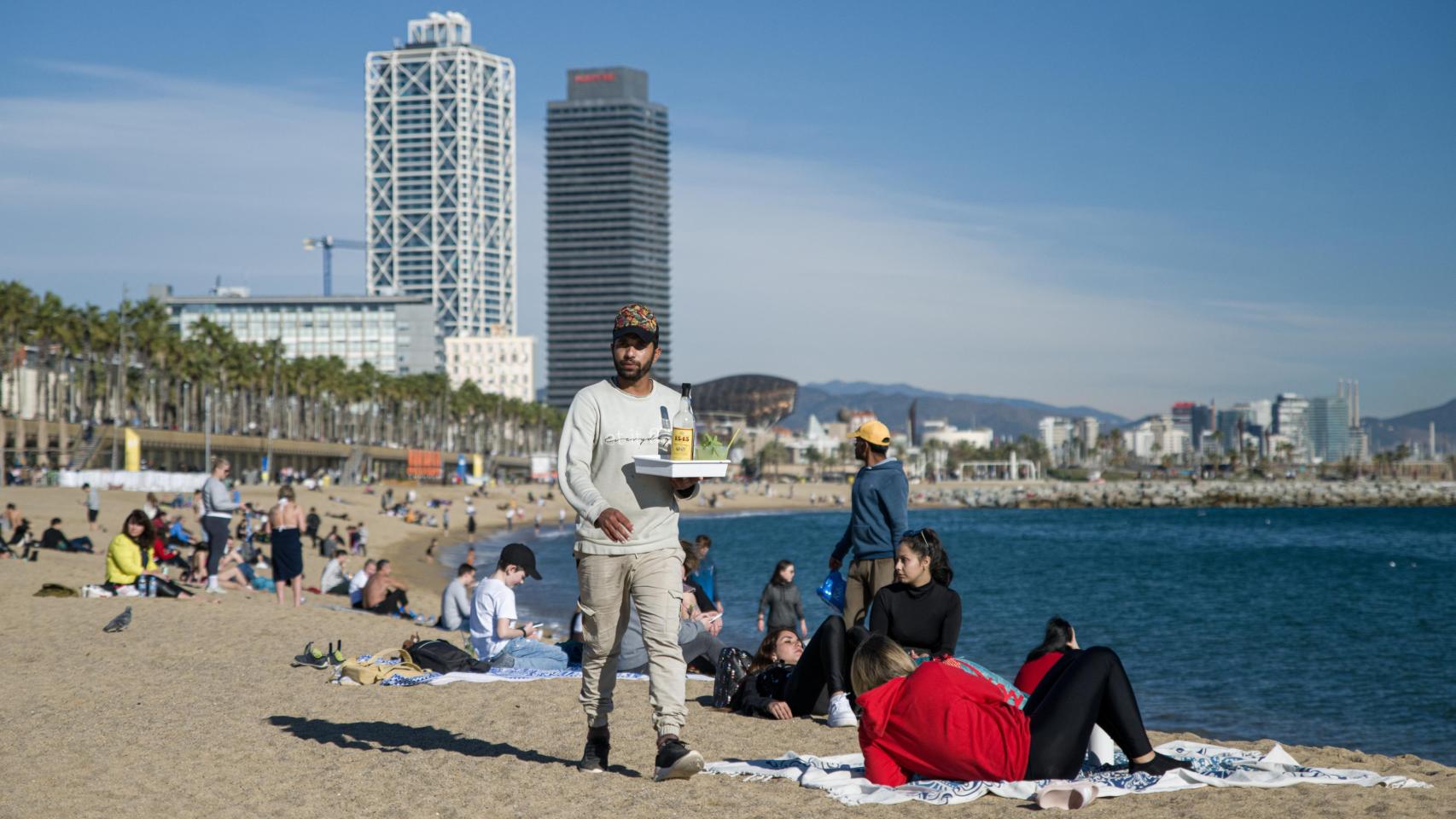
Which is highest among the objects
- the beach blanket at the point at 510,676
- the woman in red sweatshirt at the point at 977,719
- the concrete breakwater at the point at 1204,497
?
the woman in red sweatshirt at the point at 977,719

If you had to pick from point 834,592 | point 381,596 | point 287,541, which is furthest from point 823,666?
point 381,596

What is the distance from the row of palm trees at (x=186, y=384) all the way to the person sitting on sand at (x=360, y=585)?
4809 cm

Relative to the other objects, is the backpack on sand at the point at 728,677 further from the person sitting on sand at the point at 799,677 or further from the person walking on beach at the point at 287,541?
the person walking on beach at the point at 287,541

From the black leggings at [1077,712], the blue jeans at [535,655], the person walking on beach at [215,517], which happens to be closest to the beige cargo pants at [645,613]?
the black leggings at [1077,712]

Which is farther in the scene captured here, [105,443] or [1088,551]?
[105,443]

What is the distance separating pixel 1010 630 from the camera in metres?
26.1

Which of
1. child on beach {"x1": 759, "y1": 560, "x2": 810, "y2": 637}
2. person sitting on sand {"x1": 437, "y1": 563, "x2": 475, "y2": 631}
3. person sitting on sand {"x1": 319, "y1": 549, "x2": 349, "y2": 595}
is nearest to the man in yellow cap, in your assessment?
child on beach {"x1": 759, "y1": 560, "x2": 810, "y2": 637}

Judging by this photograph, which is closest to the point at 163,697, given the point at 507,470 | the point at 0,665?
the point at 0,665

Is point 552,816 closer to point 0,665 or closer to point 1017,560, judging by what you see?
point 0,665

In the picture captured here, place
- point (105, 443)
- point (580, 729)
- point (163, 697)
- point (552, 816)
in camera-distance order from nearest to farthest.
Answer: point (552, 816) → point (580, 729) → point (163, 697) → point (105, 443)

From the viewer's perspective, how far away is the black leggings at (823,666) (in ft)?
29.9

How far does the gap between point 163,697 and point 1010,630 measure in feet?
63.1

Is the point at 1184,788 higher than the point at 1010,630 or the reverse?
higher

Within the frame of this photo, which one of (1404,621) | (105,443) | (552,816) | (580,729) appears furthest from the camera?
(105,443)
